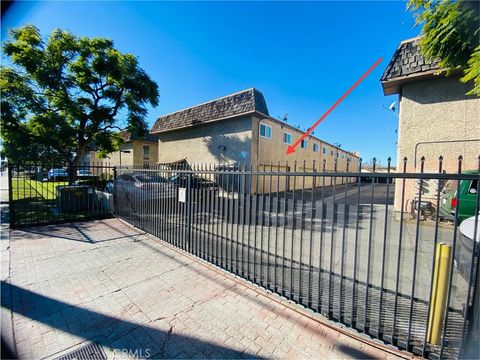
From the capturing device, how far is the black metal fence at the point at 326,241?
228 centimetres

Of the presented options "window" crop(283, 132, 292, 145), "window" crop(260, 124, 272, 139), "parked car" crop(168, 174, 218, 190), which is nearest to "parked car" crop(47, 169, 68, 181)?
"parked car" crop(168, 174, 218, 190)

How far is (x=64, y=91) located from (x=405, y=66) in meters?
15.5

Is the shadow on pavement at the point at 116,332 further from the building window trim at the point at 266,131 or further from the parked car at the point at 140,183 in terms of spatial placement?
the building window trim at the point at 266,131

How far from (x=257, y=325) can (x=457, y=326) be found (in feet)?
7.34

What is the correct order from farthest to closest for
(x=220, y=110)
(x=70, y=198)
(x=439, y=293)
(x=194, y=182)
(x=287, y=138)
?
(x=287, y=138) < (x=220, y=110) < (x=70, y=198) < (x=194, y=182) < (x=439, y=293)

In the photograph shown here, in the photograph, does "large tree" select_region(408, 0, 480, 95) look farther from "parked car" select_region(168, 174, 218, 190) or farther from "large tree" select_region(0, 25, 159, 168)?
"large tree" select_region(0, 25, 159, 168)

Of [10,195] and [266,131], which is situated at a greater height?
[266,131]

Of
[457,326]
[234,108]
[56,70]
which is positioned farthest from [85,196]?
[457,326]

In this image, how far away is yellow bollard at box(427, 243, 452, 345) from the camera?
216 centimetres

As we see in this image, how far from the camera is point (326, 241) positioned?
5949 millimetres

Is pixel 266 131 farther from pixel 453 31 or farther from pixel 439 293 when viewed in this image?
pixel 439 293

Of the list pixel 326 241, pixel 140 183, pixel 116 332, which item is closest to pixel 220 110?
pixel 140 183

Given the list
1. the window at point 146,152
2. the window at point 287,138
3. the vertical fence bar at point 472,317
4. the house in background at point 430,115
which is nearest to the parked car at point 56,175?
the vertical fence bar at point 472,317
